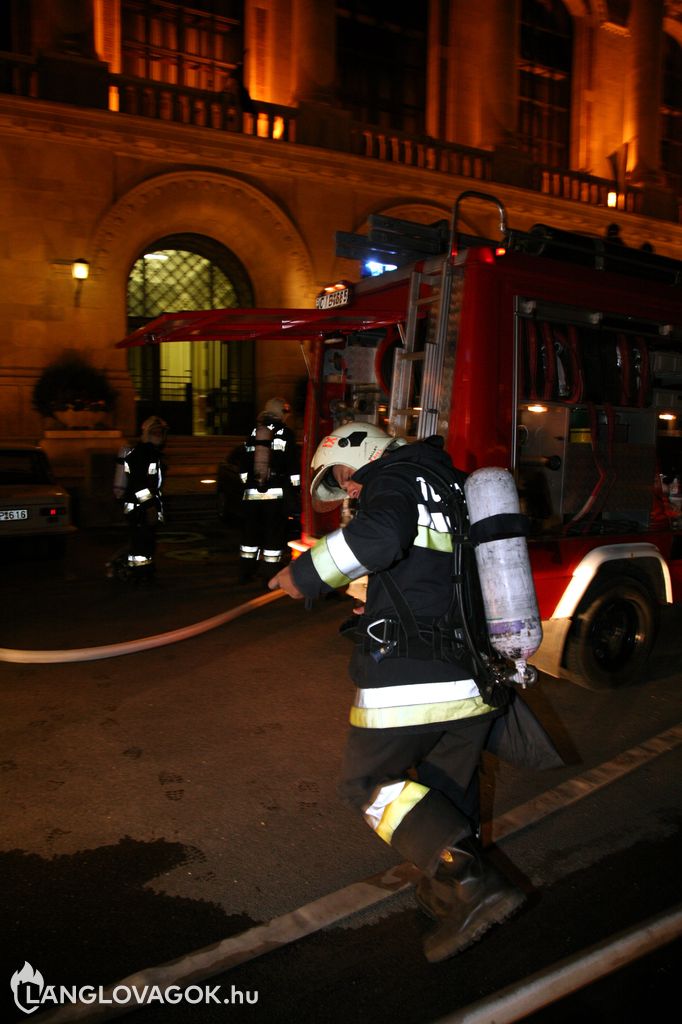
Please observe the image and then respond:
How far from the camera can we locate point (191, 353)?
684 inches

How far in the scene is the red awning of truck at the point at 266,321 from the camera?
17.5 ft

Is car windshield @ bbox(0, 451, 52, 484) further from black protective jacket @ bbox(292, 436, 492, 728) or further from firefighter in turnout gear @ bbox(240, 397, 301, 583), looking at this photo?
black protective jacket @ bbox(292, 436, 492, 728)

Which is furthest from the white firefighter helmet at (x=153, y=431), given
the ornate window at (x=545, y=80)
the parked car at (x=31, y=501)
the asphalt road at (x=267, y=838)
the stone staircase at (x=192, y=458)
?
the ornate window at (x=545, y=80)

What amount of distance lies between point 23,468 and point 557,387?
22.0 ft

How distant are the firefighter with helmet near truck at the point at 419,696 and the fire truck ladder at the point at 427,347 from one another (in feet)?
5.94

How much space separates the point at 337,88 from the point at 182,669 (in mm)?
16270

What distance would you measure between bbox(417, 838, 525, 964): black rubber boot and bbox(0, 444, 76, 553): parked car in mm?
7362

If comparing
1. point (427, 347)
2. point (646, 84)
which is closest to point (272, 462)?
point (427, 347)

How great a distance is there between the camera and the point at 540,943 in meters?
2.75

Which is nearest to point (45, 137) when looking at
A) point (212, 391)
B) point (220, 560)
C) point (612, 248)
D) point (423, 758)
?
point (212, 391)

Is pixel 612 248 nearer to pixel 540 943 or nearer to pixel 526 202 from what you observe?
pixel 540 943

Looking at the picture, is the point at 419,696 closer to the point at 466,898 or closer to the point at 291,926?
the point at 466,898

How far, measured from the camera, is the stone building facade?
47.1 ft

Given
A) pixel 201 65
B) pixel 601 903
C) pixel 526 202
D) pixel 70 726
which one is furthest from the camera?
pixel 526 202
